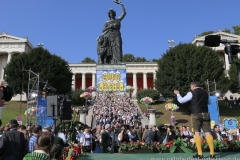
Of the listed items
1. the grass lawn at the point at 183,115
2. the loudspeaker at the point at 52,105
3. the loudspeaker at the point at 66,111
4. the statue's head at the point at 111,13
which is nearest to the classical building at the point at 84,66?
the grass lawn at the point at 183,115

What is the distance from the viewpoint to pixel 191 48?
41.2 m

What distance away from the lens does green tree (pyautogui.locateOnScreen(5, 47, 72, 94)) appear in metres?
41.2

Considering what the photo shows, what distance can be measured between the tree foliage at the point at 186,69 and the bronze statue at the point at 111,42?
1181 cm

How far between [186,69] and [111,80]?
15.0 m

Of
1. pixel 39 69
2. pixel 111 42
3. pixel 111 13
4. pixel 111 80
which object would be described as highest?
pixel 111 13

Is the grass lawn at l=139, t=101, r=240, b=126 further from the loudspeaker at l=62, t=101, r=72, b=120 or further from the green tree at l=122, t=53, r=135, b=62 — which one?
the green tree at l=122, t=53, r=135, b=62

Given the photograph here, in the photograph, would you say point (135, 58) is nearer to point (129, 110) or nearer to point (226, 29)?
point (226, 29)

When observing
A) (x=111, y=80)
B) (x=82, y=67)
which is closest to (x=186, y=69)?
(x=111, y=80)

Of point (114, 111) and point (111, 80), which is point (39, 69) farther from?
point (114, 111)

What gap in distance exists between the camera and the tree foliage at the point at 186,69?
37.4 metres

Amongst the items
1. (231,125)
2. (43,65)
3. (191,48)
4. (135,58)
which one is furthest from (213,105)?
(135,58)

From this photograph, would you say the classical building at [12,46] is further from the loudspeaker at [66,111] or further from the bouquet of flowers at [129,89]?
the loudspeaker at [66,111]

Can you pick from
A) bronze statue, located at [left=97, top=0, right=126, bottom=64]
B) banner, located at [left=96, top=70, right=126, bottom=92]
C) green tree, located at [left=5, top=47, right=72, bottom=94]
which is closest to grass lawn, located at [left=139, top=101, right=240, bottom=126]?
banner, located at [left=96, top=70, right=126, bottom=92]

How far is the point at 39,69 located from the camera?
4206cm
